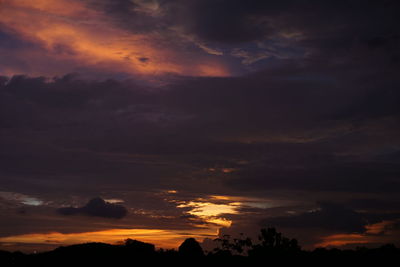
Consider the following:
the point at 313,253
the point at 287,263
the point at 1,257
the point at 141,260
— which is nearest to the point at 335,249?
the point at 313,253

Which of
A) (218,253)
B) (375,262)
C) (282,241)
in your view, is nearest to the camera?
(375,262)

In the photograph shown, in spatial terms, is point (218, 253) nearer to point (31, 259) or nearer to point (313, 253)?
point (313, 253)

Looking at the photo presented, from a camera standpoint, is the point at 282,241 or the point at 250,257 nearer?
the point at 250,257

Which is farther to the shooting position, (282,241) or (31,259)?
(282,241)

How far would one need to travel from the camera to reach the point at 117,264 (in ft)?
205

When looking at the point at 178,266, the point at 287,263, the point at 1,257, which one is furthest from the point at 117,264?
the point at 287,263

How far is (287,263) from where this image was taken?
204 ft

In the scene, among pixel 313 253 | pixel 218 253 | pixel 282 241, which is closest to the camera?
pixel 313 253

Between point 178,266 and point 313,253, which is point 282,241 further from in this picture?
point 178,266

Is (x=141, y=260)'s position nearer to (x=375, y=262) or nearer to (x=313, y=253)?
(x=313, y=253)

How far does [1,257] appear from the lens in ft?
217

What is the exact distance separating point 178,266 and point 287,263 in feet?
41.0

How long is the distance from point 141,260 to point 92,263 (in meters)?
5.66

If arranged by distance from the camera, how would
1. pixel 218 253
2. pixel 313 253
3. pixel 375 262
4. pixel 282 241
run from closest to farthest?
1. pixel 375 262
2. pixel 313 253
3. pixel 218 253
4. pixel 282 241
